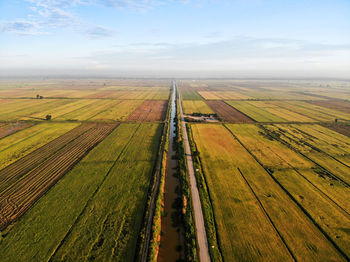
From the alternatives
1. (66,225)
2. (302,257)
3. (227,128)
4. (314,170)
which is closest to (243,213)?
(302,257)

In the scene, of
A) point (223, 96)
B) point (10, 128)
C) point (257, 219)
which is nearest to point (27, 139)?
point (10, 128)

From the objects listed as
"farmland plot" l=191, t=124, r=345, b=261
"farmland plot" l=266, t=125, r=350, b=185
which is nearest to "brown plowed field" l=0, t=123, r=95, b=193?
"farmland plot" l=191, t=124, r=345, b=261

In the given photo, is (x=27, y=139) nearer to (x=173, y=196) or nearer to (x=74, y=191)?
(x=74, y=191)

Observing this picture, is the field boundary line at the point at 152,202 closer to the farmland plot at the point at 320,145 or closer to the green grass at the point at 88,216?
the green grass at the point at 88,216

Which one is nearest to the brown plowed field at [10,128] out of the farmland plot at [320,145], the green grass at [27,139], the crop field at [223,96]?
the green grass at [27,139]

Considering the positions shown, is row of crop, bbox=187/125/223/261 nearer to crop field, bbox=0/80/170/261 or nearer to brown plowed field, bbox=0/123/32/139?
crop field, bbox=0/80/170/261
